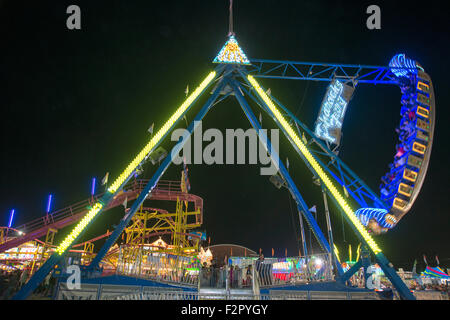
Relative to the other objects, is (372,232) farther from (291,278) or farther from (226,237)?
(226,237)

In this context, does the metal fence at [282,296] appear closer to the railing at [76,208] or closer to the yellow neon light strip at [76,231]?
the yellow neon light strip at [76,231]

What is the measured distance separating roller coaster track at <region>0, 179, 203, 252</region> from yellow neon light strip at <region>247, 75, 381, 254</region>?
30.0ft

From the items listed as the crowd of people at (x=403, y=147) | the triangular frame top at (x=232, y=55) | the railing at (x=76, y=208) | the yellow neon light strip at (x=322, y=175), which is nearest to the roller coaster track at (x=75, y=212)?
the railing at (x=76, y=208)

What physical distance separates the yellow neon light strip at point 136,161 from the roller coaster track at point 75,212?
9.24 feet

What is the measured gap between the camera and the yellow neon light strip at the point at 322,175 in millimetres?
10599

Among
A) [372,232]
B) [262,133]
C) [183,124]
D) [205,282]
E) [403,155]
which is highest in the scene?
[183,124]

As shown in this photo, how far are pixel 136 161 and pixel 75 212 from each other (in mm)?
7506

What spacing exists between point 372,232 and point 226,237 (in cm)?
3061

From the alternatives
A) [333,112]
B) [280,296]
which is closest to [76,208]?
[280,296]

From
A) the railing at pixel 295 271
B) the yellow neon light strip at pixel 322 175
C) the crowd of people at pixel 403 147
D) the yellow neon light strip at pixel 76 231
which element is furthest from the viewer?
the crowd of people at pixel 403 147
